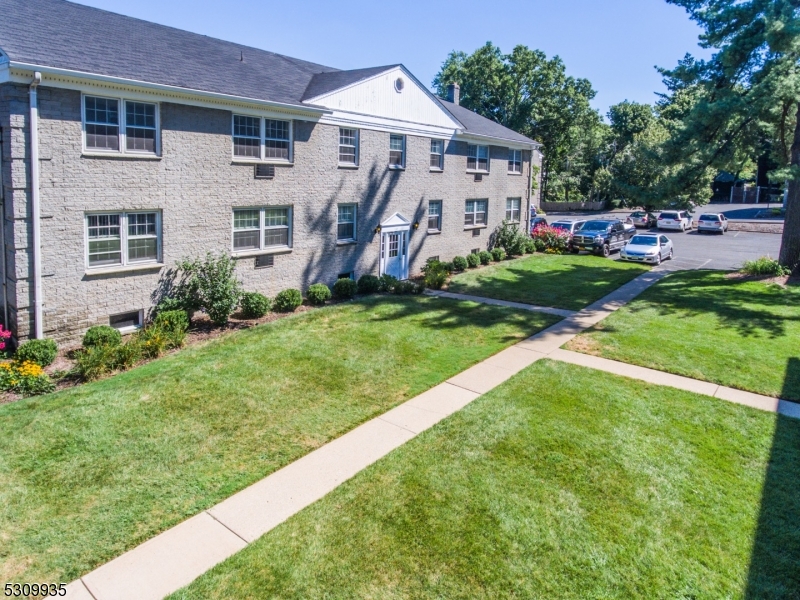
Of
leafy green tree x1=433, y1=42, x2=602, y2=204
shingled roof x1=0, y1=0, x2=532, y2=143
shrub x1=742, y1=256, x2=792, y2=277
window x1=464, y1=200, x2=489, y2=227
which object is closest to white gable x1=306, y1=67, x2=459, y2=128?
shingled roof x1=0, y1=0, x2=532, y2=143

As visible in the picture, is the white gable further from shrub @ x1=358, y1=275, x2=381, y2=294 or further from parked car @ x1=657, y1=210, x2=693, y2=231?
parked car @ x1=657, y1=210, x2=693, y2=231

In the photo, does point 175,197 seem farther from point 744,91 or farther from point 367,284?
point 744,91

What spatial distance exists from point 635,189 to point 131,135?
18.5m

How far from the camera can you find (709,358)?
1374 cm

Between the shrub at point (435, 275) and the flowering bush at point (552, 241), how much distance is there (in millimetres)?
11552

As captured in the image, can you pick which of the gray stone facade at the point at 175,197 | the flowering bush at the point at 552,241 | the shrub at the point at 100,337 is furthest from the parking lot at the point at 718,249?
the shrub at the point at 100,337

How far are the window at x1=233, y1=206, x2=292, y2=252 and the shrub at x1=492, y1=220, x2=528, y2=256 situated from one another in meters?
15.0

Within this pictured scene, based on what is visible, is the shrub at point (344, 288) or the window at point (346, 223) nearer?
the shrub at point (344, 288)

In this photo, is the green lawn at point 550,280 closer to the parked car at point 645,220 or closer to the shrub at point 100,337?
the shrub at point 100,337

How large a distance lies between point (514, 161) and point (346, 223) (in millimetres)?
14612

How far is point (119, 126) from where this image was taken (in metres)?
13.9

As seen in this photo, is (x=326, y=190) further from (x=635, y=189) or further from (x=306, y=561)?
(x=306, y=561)

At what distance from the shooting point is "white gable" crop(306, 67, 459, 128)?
64.7 feet

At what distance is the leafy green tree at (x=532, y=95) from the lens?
190 ft
